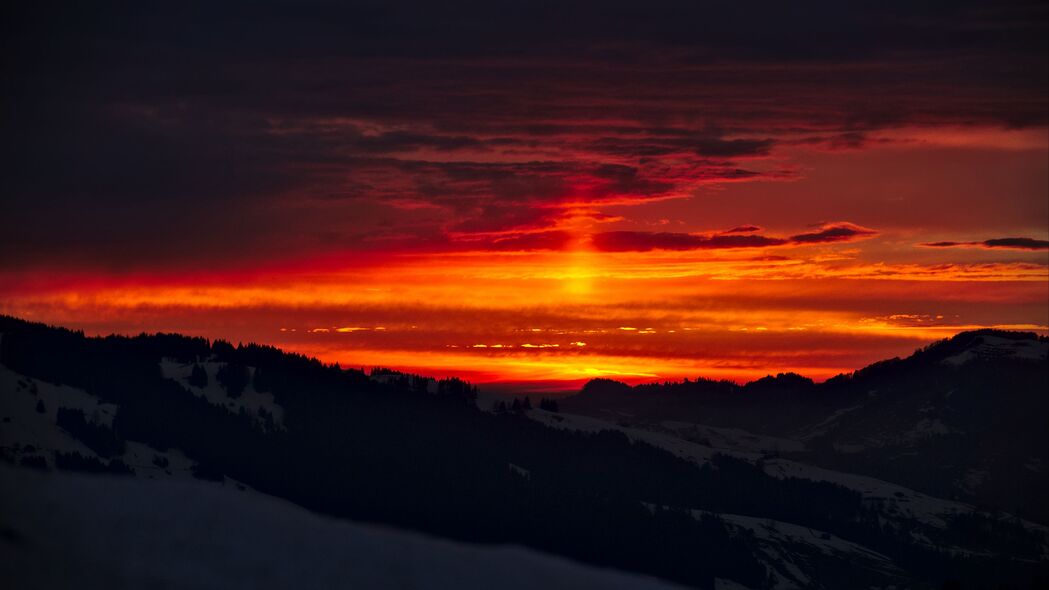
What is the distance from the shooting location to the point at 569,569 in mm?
19312

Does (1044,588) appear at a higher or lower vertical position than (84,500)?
lower

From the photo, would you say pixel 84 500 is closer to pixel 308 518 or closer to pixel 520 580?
pixel 308 518

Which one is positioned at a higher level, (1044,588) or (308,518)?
(308,518)

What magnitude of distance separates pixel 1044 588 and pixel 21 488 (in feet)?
530

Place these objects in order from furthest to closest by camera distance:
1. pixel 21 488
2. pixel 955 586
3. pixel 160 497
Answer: pixel 955 586
pixel 160 497
pixel 21 488

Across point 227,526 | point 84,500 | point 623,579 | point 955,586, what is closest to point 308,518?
point 227,526

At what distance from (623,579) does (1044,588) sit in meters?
156

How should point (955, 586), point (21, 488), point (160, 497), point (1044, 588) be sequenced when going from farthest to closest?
point (1044, 588) → point (955, 586) → point (160, 497) → point (21, 488)

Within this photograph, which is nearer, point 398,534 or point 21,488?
point 21,488

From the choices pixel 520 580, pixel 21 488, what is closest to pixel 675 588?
pixel 520 580

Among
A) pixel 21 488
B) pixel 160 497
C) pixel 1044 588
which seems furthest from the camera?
pixel 1044 588

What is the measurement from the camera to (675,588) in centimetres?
1953

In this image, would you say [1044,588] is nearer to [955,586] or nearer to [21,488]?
[955,586]

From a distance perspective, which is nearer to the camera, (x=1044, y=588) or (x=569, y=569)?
(x=569, y=569)
